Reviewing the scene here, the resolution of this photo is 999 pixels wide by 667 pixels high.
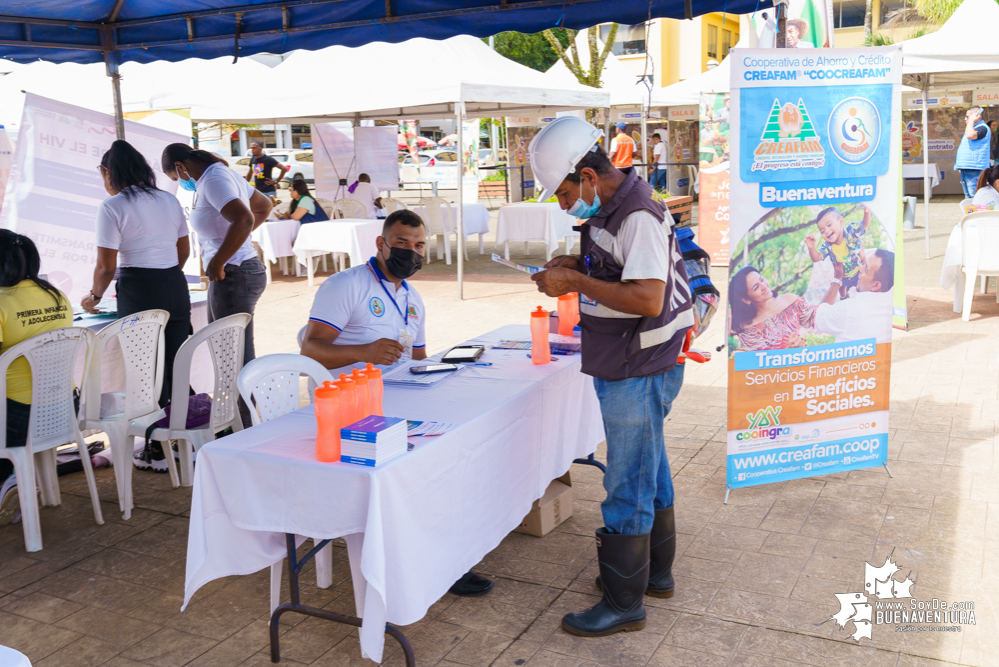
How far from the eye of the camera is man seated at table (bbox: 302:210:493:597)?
11.1ft

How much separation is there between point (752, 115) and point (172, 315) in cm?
322

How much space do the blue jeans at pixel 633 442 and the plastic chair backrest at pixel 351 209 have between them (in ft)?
31.3

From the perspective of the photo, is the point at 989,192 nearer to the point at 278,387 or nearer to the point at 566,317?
the point at 566,317

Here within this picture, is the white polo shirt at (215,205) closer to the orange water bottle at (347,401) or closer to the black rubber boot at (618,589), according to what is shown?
the orange water bottle at (347,401)

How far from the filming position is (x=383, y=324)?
11.6 feet

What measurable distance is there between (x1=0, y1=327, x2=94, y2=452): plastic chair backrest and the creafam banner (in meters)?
3.03

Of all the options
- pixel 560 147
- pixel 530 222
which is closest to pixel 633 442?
pixel 560 147

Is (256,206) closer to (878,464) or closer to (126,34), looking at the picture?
(126,34)

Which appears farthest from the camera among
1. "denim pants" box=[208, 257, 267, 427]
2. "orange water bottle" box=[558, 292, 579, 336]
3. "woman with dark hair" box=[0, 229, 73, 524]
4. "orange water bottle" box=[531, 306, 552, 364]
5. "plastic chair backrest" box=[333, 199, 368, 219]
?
"plastic chair backrest" box=[333, 199, 368, 219]

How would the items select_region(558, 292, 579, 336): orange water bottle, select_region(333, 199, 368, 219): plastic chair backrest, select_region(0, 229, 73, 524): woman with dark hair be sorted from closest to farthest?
select_region(0, 229, 73, 524): woman with dark hair
select_region(558, 292, 579, 336): orange water bottle
select_region(333, 199, 368, 219): plastic chair backrest

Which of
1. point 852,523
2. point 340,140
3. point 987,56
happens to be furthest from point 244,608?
point 340,140

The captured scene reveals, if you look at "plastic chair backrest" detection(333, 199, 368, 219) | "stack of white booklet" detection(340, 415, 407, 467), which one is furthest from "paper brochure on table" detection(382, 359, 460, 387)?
"plastic chair backrest" detection(333, 199, 368, 219)

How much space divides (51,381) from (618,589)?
267 centimetres

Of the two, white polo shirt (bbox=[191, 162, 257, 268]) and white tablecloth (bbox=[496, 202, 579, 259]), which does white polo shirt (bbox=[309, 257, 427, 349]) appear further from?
white tablecloth (bbox=[496, 202, 579, 259])
